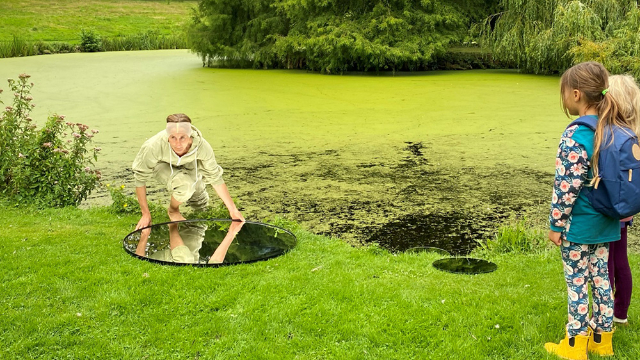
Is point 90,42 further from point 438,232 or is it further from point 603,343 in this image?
point 603,343

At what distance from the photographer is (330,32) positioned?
13.2 meters

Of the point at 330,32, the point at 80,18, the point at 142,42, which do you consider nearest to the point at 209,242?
the point at 330,32

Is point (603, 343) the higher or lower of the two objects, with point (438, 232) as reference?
higher

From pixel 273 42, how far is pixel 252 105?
5.43 m

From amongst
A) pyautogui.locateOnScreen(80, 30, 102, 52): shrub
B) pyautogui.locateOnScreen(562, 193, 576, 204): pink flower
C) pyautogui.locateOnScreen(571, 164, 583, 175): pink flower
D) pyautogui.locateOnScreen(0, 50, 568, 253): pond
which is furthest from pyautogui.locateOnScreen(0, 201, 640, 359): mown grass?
pyautogui.locateOnScreen(80, 30, 102, 52): shrub

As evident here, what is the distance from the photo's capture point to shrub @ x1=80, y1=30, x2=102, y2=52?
1803cm

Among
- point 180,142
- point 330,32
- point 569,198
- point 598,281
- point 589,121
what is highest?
point 330,32

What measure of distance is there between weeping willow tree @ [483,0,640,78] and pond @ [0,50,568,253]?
544 millimetres

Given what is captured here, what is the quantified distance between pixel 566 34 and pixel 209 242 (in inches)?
357

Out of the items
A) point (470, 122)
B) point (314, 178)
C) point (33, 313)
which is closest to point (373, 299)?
point (33, 313)

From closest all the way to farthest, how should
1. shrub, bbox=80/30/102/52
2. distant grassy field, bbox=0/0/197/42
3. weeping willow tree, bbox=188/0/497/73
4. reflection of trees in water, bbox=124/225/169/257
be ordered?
reflection of trees in water, bbox=124/225/169/257 < weeping willow tree, bbox=188/0/497/73 < shrub, bbox=80/30/102/52 < distant grassy field, bbox=0/0/197/42

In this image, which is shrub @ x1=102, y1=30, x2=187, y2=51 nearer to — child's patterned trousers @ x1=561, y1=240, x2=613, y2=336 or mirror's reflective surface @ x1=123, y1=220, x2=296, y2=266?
mirror's reflective surface @ x1=123, y1=220, x2=296, y2=266

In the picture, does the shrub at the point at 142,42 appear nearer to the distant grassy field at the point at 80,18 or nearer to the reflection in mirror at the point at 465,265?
the distant grassy field at the point at 80,18

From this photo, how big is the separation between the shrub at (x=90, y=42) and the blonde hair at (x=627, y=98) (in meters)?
17.8
